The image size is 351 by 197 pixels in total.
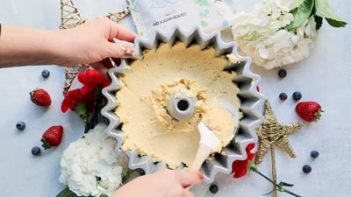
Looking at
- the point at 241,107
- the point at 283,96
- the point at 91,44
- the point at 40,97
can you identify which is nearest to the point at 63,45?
the point at 91,44

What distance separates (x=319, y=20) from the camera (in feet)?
3.13

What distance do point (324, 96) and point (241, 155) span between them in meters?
0.24

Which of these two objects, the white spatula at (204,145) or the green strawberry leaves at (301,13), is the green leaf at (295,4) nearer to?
the green strawberry leaves at (301,13)

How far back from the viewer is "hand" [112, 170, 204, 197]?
0.72 meters

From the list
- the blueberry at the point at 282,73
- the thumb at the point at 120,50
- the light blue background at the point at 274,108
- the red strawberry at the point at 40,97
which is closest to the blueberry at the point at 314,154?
the light blue background at the point at 274,108

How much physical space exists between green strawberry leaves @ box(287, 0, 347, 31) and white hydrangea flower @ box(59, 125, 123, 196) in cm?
36

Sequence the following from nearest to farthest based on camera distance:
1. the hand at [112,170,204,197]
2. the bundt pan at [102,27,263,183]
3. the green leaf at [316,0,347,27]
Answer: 1. the hand at [112,170,204,197]
2. the bundt pan at [102,27,263,183]
3. the green leaf at [316,0,347,27]

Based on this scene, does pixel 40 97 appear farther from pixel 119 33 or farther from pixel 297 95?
pixel 297 95

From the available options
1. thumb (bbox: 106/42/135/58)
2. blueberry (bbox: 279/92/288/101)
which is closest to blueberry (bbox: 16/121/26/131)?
thumb (bbox: 106/42/135/58)

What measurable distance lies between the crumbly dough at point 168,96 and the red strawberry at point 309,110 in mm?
135

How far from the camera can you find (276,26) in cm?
92

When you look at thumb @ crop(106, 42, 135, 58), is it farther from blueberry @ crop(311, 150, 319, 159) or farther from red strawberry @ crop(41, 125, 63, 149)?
blueberry @ crop(311, 150, 319, 159)

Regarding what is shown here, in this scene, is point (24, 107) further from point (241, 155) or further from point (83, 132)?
point (241, 155)

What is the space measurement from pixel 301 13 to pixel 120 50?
32cm
